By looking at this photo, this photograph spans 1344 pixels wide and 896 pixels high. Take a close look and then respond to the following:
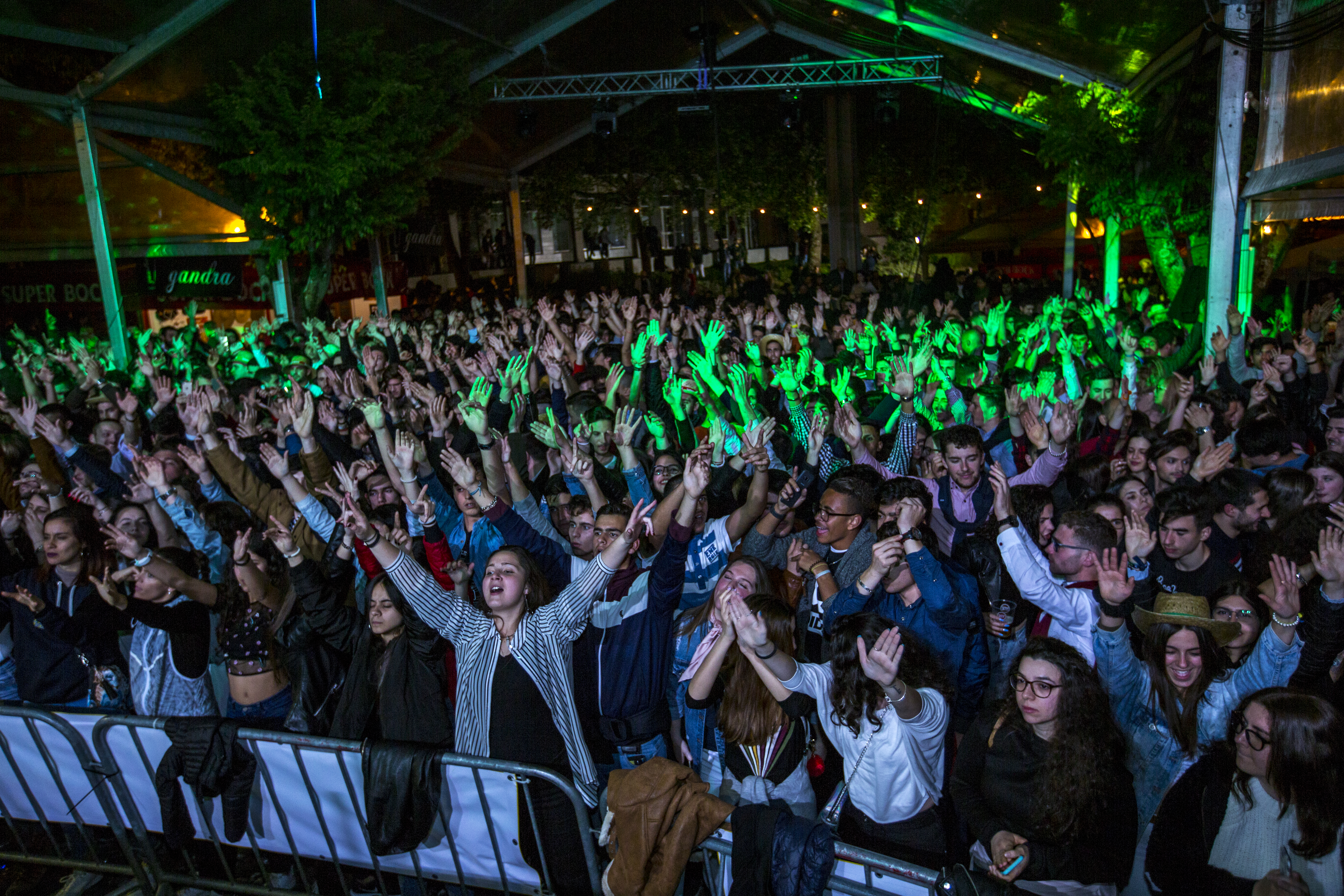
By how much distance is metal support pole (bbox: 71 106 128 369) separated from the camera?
1260 cm

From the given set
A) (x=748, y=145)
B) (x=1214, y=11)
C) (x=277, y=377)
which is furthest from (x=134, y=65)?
(x=748, y=145)

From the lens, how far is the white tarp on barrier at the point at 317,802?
3301mm

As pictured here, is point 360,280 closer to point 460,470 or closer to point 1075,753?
point 460,470

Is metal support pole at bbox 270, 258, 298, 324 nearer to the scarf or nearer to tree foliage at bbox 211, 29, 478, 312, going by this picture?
tree foliage at bbox 211, 29, 478, 312

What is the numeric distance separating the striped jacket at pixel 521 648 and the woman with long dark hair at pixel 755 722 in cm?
44

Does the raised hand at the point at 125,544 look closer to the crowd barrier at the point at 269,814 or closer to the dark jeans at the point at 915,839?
the crowd barrier at the point at 269,814

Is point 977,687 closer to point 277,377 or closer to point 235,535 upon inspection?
point 235,535

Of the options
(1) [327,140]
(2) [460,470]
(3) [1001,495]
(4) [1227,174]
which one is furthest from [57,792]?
(1) [327,140]

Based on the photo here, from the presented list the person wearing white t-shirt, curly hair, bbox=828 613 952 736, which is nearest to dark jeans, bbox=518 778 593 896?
the person wearing white t-shirt

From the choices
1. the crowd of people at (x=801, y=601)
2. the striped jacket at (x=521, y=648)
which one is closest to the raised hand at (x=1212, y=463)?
the crowd of people at (x=801, y=601)

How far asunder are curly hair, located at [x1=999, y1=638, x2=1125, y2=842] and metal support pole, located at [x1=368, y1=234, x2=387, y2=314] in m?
18.5

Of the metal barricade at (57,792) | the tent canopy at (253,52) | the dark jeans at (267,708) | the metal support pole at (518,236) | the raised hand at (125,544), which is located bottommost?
the metal barricade at (57,792)

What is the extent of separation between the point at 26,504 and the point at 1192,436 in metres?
6.97

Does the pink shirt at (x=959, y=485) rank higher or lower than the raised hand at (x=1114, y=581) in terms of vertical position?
lower
